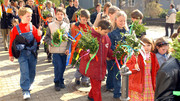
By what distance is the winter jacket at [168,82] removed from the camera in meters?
2.18

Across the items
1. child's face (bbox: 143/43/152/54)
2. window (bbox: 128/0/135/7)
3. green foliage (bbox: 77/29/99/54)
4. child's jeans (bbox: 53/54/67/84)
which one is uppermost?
window (bbox: 128/0/135/7)

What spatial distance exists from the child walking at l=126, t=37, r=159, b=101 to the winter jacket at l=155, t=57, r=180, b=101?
174cm

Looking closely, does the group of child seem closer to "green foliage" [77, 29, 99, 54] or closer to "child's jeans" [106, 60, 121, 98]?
"child's jeans" [106, 60, 121, 98]

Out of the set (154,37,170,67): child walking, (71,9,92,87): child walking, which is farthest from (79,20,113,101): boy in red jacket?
(154,37,170,67): child walking

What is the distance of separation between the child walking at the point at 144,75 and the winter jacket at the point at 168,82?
5.70ft

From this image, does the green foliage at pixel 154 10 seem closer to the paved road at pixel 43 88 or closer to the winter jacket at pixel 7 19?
the winter jacket at pixel 7 19

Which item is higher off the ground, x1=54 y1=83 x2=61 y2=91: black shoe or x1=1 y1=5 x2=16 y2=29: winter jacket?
x1=1 y1=5 x2=16 y2=29: winter jacket

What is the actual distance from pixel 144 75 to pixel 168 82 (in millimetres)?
1939

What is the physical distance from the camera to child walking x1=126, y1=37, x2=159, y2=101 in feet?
13.3

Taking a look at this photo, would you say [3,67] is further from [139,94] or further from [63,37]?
[139,94]

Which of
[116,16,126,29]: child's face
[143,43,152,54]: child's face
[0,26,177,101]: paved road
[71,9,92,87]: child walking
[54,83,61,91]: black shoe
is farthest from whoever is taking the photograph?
[54,83,61,91]: black shoe

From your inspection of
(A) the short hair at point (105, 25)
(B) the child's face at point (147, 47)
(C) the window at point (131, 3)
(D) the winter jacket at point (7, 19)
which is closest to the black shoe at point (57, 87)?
(A) the short hair at point (105, 25)

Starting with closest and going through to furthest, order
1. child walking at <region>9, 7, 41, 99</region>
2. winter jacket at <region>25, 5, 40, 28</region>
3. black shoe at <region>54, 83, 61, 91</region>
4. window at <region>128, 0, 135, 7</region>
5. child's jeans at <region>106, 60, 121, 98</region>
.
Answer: child walking at <region>9, 7, 41, 99</region>, child's jeans at <region>106, 60, 121, 98</region>, black shoe at <region>54, 83, 61, 91</region>, winter jacket at <region>25, 5, 40, 28</region>, window at <region>128, 0, 135, 7</region>

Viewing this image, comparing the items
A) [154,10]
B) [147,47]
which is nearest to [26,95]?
[147,47]
